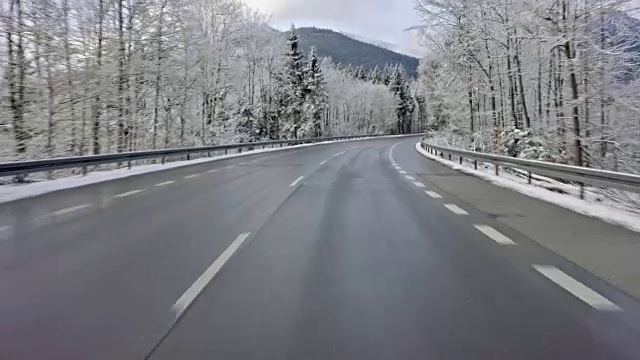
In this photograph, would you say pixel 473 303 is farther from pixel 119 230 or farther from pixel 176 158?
pixel 176 158

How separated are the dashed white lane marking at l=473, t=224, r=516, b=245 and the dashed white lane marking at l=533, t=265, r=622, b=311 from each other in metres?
1.38

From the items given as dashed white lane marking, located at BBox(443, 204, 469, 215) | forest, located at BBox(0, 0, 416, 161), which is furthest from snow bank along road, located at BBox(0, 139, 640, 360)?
forest, located at BBox(0, 0, 416, 161)

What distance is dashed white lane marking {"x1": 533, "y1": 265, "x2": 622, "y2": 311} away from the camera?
15.9 ft

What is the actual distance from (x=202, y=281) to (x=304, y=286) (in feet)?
3.30

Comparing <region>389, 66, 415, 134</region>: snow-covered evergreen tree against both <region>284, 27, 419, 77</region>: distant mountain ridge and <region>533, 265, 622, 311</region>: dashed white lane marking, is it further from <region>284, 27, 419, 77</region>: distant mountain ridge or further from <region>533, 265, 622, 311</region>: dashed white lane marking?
<region>533, 265, 622, 311</region>: dashed white lane marking

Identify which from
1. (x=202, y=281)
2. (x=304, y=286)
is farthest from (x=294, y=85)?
(x=304, y=286)

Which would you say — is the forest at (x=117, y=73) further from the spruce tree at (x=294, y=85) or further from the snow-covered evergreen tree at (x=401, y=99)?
the snow-covered evergreen tree at (x=401, y=99)

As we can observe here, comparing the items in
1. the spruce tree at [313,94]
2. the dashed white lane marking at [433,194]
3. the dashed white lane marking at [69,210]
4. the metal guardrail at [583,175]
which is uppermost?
the spruce tree at [313,94]

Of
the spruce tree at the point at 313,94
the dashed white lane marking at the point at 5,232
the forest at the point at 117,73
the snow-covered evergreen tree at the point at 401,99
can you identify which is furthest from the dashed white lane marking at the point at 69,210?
the snow-covered evergreen tree at the point at 401,99

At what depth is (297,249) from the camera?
705 cm

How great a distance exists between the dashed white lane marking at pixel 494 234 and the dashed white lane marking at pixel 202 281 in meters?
3.50

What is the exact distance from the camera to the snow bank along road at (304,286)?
3.92 metres

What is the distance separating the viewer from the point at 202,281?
217 inches

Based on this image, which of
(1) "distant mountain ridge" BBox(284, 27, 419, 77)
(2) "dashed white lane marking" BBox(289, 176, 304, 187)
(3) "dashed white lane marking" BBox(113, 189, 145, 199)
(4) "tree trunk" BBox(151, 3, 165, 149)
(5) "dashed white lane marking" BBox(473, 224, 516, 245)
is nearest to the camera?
(5) "dashed white lane marking" BBox(473, 224, 516, 245)
